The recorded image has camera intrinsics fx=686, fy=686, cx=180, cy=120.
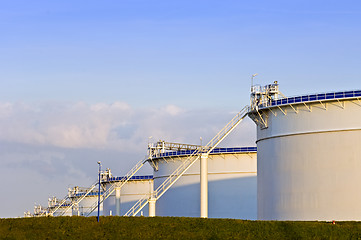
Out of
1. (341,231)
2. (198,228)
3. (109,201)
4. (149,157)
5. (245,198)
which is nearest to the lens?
(341,231)

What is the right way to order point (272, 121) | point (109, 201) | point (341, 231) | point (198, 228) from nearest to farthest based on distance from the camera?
point (341, 231)
point (198, 228)
point (272, 121)
point (109, 201)

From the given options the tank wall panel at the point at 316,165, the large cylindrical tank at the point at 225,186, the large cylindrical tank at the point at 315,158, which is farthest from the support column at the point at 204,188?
the large cylindrical tank at the point at 225,186

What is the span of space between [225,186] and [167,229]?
970 inches

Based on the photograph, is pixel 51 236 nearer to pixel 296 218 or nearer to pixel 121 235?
pixel 121 235

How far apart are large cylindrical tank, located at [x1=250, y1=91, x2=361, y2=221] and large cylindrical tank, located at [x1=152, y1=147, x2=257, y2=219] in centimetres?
1607

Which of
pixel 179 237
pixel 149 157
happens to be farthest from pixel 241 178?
pixel 179 237

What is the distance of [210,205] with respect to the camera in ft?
243

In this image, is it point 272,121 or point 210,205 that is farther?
point 210,205

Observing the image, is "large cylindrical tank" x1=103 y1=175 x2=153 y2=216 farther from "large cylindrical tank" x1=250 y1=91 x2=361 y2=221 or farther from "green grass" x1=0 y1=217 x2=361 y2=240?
"green grass" x1=0 y1=217 x2=361 y2=240

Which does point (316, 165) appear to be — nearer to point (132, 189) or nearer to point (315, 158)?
point (315, 158)

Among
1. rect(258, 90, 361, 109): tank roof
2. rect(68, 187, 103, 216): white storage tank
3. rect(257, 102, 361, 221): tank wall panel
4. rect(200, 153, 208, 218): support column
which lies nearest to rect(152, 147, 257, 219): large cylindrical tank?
rect(200, 153, 208, 218): support column

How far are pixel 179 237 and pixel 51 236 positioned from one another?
909cm

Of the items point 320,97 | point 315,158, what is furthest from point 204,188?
point 320,97

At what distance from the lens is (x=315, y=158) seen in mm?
52656
